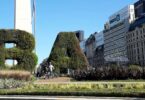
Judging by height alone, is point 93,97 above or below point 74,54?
below

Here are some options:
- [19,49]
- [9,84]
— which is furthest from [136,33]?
[9,84]

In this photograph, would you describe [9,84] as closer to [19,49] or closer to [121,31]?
[19,49]

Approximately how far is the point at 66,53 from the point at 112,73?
8380 millimetres

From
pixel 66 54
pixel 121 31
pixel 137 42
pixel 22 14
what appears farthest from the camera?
pixel 121 31

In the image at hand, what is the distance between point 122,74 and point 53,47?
979cm

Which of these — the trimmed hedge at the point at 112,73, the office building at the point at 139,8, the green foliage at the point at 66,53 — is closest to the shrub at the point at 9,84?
the trimmed hedge at the point at 112,73

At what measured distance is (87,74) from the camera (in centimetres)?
3234

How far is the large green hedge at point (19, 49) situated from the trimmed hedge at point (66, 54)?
2.13 metres

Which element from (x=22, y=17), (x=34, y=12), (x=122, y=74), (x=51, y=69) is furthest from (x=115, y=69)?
(x=34, y=12)

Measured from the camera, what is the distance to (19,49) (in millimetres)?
37094

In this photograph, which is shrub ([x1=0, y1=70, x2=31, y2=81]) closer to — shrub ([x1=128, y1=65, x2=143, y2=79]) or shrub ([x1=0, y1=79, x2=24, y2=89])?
shrub ([x1=0, y1=79, x2=24, y2=89])

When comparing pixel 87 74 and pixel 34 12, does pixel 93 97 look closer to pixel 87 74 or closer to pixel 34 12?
pixel 87 74

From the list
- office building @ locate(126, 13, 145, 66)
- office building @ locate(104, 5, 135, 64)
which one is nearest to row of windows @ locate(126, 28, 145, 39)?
office building @ locate(126, 13, 145, 66)

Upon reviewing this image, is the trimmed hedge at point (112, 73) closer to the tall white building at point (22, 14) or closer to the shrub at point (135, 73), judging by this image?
the shrub at point (135, 73)
